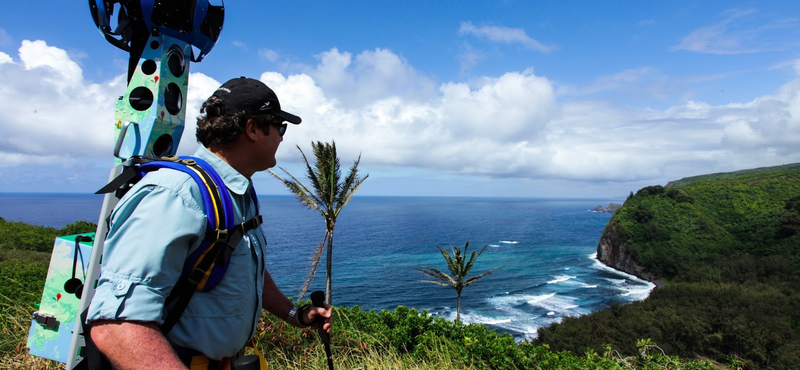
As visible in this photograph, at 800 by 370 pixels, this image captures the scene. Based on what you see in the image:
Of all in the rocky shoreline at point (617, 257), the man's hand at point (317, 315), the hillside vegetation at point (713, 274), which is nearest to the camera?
the man's hand at point (317, 315)

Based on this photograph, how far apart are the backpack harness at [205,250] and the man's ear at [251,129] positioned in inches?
10.1

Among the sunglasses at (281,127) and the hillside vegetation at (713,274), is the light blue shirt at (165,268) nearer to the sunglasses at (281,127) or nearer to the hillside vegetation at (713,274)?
the sunglasses at (281,127)

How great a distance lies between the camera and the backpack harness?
1.31 meters

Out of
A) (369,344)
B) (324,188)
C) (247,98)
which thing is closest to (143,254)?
(247,98)

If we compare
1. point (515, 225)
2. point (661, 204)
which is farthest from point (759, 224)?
point (515, 225)

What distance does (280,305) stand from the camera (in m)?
2.11

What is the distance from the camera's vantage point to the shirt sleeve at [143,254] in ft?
3.74

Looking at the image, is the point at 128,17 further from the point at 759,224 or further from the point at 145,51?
the point at 759,224

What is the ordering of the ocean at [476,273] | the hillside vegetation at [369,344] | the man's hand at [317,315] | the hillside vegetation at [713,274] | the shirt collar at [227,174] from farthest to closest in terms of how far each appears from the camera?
the ocean at [476,273] < the hillside vegetation at [713,274] < the hillside vegetation at [369,344] < the man's hand at [317,315] < the shirt collar at [227,174]

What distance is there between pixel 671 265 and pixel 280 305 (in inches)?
2898

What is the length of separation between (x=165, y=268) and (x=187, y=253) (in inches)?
3.4

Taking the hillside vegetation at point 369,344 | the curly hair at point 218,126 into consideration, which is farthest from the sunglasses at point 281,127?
the hillside vegetation at point 369,344

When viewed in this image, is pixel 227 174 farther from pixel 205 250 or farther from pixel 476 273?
pixel 476 273

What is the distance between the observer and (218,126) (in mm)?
1591
